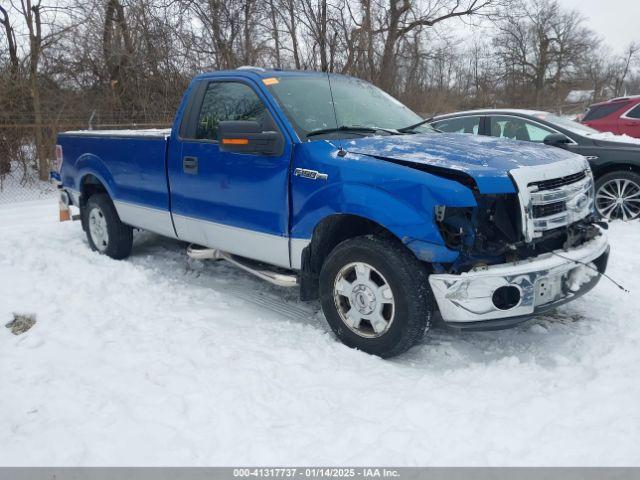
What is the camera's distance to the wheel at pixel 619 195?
281 inches

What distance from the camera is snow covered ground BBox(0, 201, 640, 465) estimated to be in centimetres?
265

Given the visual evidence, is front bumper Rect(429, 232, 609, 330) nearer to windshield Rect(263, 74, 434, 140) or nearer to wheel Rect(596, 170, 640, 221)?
windshield Rect(263, 74, 434, 140)

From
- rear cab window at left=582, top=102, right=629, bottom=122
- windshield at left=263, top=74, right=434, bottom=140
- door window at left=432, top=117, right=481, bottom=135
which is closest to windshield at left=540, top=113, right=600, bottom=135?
door window at left=432, top=117, right=481, bottom=135

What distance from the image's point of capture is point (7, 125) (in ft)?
37.2

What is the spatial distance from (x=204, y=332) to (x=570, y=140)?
5790mm

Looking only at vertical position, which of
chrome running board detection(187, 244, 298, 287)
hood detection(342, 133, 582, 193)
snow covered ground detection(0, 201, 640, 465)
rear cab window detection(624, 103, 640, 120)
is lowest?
snow covered ground detection(0, 201, 640, 465)

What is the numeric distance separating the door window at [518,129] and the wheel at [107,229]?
16.9 ft

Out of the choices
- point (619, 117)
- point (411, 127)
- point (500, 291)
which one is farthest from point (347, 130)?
point (619, 117)

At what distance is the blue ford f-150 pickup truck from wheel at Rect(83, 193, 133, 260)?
1.07 meters

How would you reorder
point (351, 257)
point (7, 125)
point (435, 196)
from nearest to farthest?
point (435, 196) < point (351, 257) < point (7, 125)

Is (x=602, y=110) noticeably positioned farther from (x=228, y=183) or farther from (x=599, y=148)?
(x=228, y=183)

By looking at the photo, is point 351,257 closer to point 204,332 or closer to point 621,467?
point 204,332

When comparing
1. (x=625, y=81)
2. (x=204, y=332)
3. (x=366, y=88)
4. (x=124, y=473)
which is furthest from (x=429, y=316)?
(x=625, y=81)

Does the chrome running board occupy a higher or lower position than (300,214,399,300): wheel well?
lower
